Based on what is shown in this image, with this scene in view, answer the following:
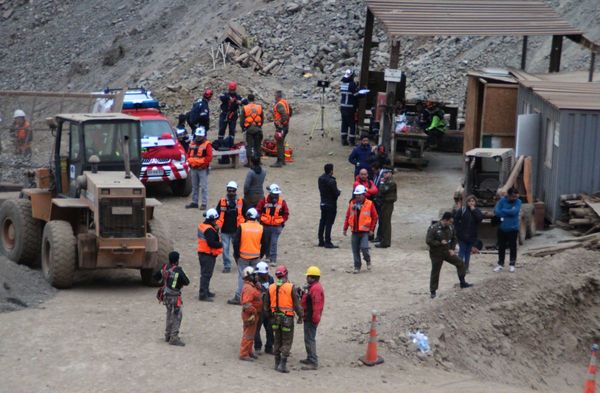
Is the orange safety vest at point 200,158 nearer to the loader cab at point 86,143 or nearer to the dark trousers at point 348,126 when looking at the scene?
the loader cab at point 86,143

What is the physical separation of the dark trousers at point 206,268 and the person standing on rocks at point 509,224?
15.8 ft

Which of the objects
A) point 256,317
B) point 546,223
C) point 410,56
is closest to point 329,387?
point 256,317

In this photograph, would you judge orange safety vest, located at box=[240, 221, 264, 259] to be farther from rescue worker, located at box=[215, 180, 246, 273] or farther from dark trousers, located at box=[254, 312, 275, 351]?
dark trousers, located at box=[254, 312, 275, 351]

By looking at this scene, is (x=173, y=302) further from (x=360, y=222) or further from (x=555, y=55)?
(x=555, y=55)

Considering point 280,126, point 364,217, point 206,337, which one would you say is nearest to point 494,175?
point 364,217

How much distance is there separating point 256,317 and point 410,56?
27734 millimetres

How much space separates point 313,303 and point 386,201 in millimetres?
6694

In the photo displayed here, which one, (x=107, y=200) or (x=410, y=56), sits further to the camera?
(x=410, y=56)

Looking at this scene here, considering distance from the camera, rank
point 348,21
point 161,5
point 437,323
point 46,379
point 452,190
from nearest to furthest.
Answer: point 46,379, point 437,323, point 452,190, point 348,21, point 161,5

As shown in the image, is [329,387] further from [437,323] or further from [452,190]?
[452,190]

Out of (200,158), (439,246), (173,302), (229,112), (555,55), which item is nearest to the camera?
(173,302)

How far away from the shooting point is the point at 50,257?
18.5 meters

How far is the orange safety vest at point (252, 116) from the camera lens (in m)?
28.3

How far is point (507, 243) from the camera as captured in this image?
19906 mm
